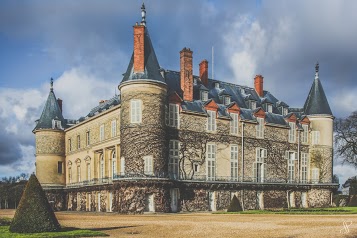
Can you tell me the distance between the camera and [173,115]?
129ft

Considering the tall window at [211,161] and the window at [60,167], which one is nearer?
the tall window at [211,161]

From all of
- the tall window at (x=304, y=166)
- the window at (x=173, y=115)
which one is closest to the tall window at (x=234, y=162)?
the window at (x=173, y=115)

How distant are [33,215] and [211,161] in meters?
26.0

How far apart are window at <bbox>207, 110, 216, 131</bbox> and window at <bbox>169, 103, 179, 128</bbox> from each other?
11.5ft

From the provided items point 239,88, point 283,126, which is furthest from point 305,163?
point 239,88

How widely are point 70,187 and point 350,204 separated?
29091mm

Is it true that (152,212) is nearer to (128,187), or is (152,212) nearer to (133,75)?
(128,187)

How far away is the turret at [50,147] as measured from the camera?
5306 centimetres

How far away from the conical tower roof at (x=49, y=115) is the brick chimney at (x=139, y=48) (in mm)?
21164

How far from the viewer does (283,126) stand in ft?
155

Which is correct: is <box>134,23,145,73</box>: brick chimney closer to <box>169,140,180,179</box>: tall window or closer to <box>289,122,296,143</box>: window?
<box>169,140,180,179</box>: tall window

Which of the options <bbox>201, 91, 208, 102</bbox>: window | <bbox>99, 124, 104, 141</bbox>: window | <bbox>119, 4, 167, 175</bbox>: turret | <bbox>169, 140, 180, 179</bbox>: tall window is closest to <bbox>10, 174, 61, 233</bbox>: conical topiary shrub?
<bbox>119, 4, 167, 175</bbox>: turret

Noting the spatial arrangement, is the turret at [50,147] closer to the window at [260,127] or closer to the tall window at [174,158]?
the tall window at [174,158]

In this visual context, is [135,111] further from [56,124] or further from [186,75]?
[56,124]
